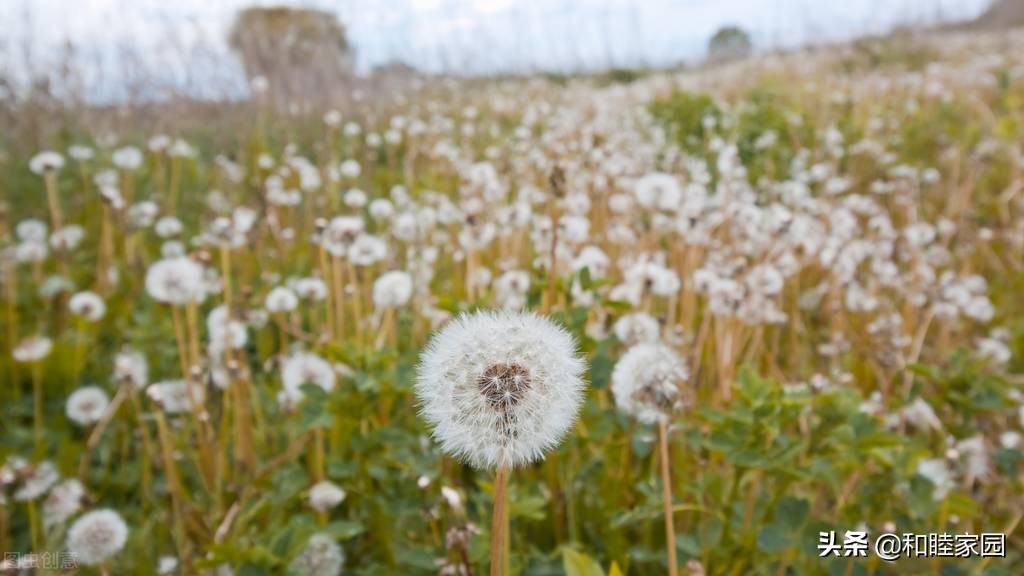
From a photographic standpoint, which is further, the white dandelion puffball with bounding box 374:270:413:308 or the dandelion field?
the white dandelion puffball with bounding box 374:270:413:308

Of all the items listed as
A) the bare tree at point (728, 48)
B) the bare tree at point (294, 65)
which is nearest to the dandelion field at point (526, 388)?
the bare tree at point (294, 65)

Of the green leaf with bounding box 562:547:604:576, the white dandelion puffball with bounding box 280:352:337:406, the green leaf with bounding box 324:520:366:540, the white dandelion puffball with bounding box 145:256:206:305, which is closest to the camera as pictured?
the green leaf with bounding box 562:547:604:576

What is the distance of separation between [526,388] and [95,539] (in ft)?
3.64

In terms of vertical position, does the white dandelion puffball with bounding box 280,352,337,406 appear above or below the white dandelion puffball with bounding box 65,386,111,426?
above

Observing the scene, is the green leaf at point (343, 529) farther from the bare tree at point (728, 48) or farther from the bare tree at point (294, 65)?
the bare tree at point (728, 48)

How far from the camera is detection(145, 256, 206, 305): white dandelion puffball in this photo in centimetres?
177

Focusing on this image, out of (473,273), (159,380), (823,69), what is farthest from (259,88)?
(823,69)

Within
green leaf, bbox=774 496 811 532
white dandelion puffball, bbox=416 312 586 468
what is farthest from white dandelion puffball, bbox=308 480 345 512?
green leaf, bbox=774 496 811 532

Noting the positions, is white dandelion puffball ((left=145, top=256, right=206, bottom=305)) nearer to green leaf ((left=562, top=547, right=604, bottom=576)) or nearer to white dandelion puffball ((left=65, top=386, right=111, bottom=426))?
white dandelion puffball ((left=65, top=386, right=111, bottom=426))

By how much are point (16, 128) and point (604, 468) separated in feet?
15.6

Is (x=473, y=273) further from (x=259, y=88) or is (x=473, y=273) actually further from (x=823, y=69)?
(x=823, y=69)

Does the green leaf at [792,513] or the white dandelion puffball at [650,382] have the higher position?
the white dandelion puffball at [650,382]

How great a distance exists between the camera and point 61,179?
409cm

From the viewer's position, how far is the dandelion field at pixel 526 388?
1274 millimetres
